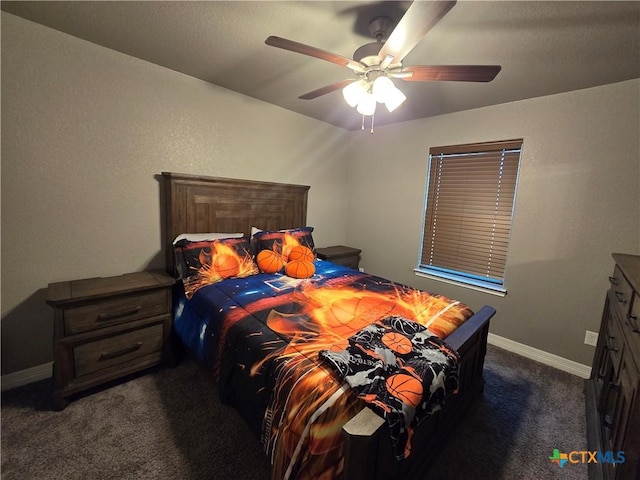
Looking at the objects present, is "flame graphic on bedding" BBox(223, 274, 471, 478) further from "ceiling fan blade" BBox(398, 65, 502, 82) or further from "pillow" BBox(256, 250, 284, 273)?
"ceiling fan blade" BBox(398, 65, 502, 82)

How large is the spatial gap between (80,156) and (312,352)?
6.92 ft

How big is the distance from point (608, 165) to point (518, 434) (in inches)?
80.7

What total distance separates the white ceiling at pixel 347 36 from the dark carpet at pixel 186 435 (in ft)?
7.59

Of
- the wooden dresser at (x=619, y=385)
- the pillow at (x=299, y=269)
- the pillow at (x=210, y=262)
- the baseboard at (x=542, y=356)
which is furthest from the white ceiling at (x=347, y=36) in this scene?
the baseboard at (x=542, y=356)

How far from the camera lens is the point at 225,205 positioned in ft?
8.50

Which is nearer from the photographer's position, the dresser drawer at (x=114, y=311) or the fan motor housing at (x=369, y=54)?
the fan motor housing at (x=369, y=54)

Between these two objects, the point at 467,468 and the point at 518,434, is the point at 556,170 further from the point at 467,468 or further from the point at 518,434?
the point at 467,468

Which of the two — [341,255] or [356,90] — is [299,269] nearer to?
[341,255]

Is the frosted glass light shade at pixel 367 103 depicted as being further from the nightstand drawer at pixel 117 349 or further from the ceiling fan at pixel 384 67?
the nightstand drawer at pixel 117 349

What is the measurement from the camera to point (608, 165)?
6.63 feet

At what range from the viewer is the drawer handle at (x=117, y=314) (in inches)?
68.4

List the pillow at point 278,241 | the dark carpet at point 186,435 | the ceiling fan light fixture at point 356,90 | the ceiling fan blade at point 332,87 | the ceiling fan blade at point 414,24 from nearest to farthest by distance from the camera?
1. the ceiling fan blade at point 414,24
2. the dark carpet at point 186,435
3. the ceiling fan light fixture at point 356,90
4. the ceiling fan blade at point 332,87
5. the pillow at point 278,241

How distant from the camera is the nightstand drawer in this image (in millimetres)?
1705

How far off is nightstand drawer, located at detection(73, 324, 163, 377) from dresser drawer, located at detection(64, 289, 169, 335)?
11 centimetres
